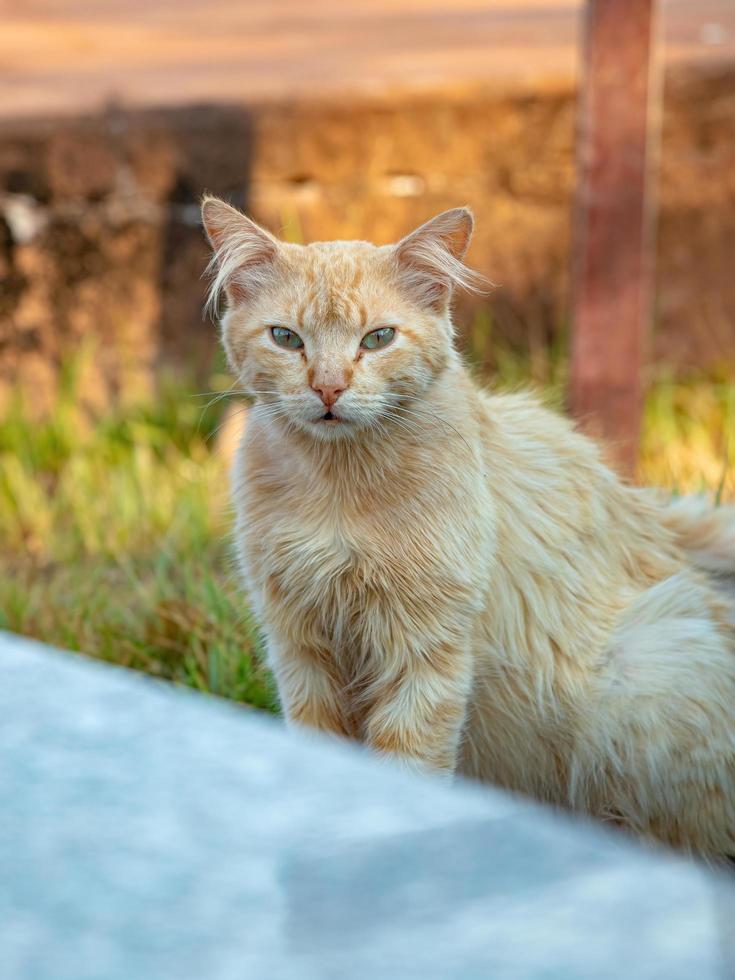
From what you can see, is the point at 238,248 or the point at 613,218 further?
the point at 613,218

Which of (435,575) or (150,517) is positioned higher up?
(435,575)

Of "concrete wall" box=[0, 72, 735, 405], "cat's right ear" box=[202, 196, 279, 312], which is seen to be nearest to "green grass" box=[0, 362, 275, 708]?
"concrete wall" box=[0, 72, 735, 405]

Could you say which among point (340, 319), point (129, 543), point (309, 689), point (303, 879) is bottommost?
point (129, 543)

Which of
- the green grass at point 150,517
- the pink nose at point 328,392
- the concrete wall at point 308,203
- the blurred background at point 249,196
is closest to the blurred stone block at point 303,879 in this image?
the pink nose at point 328,392

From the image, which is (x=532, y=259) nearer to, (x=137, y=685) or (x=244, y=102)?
(x=244, y=102)

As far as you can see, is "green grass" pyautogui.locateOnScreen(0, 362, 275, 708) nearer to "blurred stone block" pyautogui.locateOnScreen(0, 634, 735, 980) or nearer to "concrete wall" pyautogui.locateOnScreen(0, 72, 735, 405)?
"concrete wall" pyautogui.locateOnScreen(0, 72, 735, 405)

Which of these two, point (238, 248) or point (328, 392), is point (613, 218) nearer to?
point (238, 248)

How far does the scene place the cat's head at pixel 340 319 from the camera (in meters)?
1.84

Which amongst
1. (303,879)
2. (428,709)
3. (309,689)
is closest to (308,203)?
(309,689)

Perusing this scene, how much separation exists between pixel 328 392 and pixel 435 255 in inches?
11.4

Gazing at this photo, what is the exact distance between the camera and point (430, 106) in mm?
4961

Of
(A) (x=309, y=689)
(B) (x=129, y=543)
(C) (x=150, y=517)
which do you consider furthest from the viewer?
(C) (x=150, y=517)

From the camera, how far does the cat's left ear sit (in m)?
1.88

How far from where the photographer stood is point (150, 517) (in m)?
3.89
